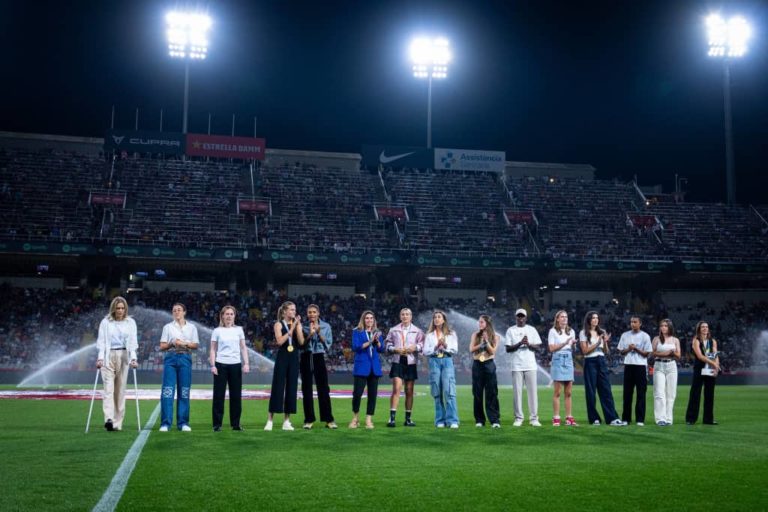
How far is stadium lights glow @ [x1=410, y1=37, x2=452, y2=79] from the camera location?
51062mm

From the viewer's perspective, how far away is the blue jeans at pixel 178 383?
38.8ft

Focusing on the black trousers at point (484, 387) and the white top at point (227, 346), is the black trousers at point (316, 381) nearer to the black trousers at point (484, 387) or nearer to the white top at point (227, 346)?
the white top at point (227, 346)

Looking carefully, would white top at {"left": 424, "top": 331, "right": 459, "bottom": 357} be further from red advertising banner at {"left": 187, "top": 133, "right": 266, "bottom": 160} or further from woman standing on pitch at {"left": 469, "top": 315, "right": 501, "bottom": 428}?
red advertising banner at {"left": 187, "top": 133, "right": 266, "bottom": 160}

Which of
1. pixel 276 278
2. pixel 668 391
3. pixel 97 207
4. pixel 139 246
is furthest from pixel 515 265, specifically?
pixel 668 391

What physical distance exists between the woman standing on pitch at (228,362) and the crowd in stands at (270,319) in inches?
852

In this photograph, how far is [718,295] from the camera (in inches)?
2021

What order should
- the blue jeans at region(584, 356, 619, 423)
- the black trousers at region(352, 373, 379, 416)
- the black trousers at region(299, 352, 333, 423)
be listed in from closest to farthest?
the black trousers at region(299, 352, 333, 423), the black trousers at region(352, 373, 379, 416), the blue jeans at region(584, 356, 619, 423)

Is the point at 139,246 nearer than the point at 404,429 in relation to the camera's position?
No

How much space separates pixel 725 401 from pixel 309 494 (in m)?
19.2

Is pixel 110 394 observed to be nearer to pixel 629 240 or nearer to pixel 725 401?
pixel 725 401

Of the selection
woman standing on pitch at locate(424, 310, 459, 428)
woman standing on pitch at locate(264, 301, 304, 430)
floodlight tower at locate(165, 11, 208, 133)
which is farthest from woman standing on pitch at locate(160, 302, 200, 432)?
floodlight tower at locate(165, 11, 208, 133)

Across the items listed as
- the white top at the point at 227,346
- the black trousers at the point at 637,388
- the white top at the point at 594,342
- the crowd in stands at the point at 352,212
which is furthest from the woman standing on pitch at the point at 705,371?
the crowd in stands at the point at 352,212

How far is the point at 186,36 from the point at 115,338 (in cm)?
3976

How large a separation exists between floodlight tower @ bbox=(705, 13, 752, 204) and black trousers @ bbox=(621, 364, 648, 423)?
43617 mm
